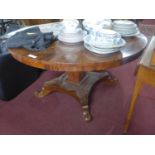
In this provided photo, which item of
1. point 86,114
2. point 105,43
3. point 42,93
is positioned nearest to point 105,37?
point 105,43

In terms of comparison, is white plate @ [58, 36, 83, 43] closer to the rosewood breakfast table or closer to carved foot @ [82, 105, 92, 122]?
the rosewood breakfast table

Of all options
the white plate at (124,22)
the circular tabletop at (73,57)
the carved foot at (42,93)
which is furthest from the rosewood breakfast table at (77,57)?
the carved foot at (42,93)

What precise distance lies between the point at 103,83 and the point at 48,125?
738 millimetres

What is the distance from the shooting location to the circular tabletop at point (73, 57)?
1158 mm

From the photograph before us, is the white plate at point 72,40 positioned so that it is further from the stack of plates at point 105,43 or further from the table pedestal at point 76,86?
the table pedestal at point 76,86

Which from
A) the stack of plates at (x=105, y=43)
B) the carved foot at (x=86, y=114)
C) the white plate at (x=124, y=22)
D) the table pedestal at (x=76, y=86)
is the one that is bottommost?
the carved foot at (x=86, y=114)

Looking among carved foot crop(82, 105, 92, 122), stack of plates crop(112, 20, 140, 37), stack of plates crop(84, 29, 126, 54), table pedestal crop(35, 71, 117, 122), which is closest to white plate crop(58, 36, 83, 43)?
stack of plates crop(84, 29, 126, 54)

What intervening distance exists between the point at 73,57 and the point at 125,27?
1.56 feet

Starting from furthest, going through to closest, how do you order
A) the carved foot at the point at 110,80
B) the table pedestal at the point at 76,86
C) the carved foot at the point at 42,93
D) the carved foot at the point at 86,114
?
the carved foot at the point at 110,80, the carved foot at the point at 42,93, the table pedestal at the point at 76,86, the carved foot at the point at 86,114

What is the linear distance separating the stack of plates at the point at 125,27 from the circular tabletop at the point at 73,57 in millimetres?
128

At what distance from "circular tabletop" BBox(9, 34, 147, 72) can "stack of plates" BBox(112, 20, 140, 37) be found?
0.42 feet

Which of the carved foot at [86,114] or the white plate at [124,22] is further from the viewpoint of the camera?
the carved foot at [86,114]

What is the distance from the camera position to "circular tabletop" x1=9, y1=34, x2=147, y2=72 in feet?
3.80

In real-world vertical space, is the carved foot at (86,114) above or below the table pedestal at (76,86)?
below
